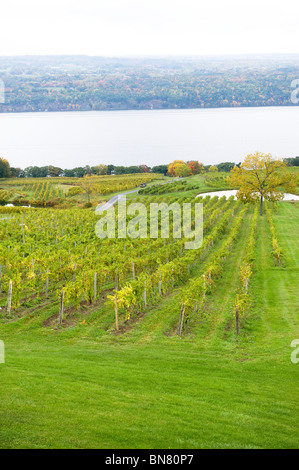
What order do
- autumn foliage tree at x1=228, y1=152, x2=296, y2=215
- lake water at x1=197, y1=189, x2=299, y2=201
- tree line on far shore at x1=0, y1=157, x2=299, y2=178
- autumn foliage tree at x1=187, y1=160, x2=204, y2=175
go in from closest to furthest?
autumn foliage tree at x1=228, y1=152, x2=296, y2=215 < lake water at x1=197, y1=189, x2=299, y2=201 < tree line on far shore at x1=0, y1=157, x2=299, y2=178 < autumn foliage tree at x1=187, y1=160, x2=204, y2=175

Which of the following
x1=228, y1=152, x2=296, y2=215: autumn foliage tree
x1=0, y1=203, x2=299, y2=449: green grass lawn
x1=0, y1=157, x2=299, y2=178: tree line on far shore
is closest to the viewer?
x1=0, y1=203, x2=299, y2=449: green grass lawn

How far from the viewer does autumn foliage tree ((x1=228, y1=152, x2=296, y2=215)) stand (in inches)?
1708

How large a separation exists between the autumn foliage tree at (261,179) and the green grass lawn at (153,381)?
2617cm

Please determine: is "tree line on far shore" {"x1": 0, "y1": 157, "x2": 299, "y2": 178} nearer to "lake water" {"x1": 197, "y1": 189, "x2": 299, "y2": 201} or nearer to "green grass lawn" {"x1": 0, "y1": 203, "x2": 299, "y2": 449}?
"lake water" {"x1": 197, "y1": 189, "x2": 299, "y2": 201}

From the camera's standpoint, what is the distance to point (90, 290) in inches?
722

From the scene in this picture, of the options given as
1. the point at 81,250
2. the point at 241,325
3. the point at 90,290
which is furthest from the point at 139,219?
the point at 241,325

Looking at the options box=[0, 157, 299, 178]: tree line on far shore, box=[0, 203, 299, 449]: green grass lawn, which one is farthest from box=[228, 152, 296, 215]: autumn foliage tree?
box=[0, 157, 299, 178]: tree line on far shore

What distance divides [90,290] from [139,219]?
23.1 meters

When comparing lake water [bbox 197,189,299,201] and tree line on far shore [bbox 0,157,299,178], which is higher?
tree line on far shore [bbox 0,157,299,178]

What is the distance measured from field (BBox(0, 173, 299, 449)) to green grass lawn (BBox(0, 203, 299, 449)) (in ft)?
0.11

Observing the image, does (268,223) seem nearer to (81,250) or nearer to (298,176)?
(298,176)

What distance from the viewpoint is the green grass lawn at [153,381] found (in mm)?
7691

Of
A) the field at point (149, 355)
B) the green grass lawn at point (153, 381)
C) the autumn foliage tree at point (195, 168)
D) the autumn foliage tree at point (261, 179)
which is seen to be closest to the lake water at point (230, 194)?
the autumn foliage tree at point (261, 179)

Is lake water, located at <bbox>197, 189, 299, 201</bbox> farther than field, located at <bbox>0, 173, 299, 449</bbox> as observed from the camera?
Yes
